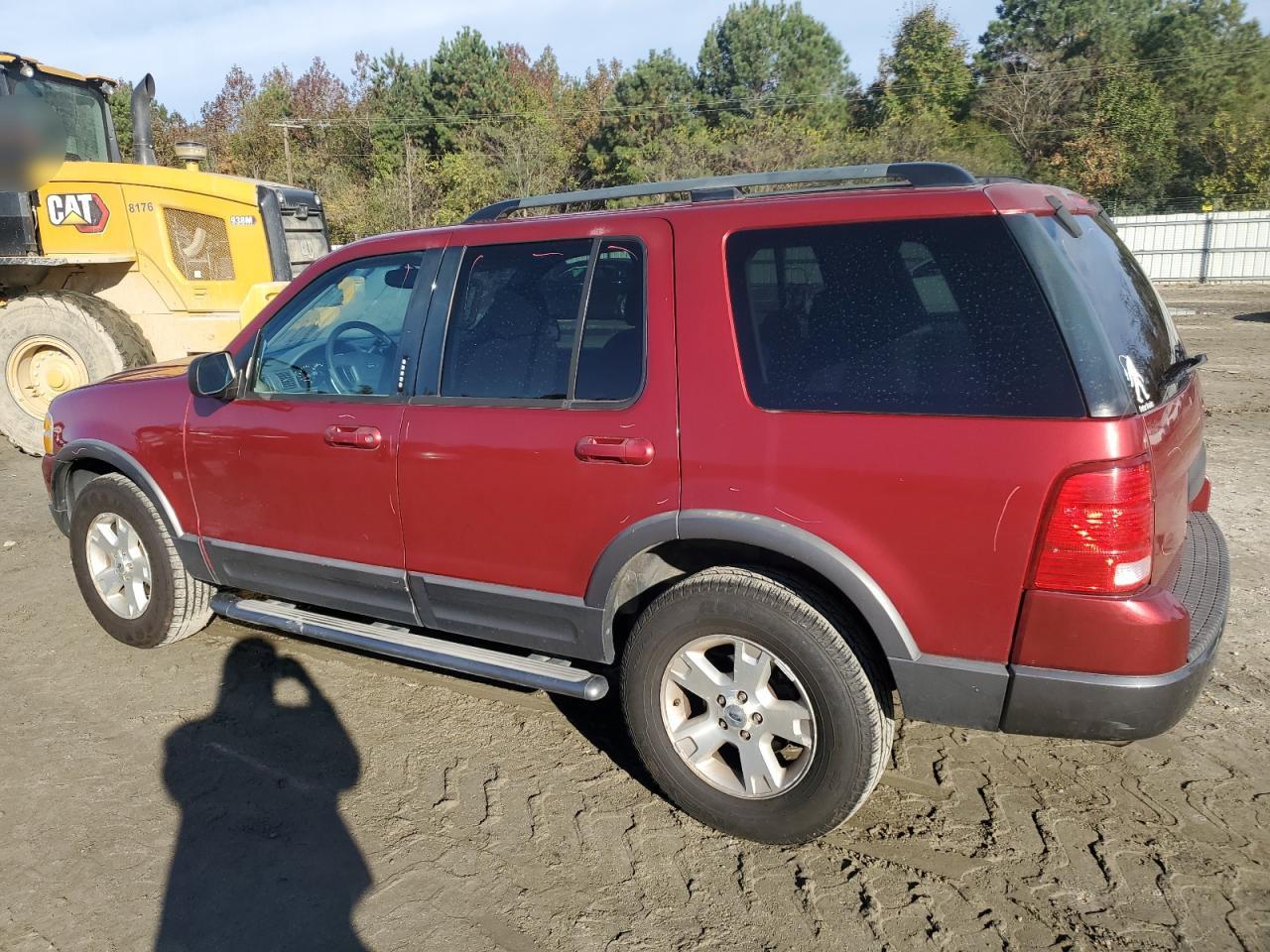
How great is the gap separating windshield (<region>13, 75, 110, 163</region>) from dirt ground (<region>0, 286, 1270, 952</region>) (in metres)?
6.48

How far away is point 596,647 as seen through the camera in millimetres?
3355

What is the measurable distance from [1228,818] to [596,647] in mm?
2127

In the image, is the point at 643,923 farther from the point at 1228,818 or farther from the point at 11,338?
the point at 11,338

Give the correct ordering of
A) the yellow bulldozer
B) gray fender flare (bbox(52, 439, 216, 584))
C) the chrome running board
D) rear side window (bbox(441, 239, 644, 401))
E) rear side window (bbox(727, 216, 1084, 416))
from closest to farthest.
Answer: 1. rear side window (bbox(727, 216, 1084, 416))
2. rear side window (bbox(441, 239, 644, 401))
3. the chrome running board
4. gray fender flare (bbox(52, 439, 216, 584))
5. the yellow bulldozer

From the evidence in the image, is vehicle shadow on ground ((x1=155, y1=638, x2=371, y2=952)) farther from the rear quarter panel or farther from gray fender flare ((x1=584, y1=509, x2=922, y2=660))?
the rear quarter panel

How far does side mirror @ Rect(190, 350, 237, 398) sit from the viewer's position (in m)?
4.04

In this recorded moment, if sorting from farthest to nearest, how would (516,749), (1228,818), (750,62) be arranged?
(750,62), (516,749), (1228,818)

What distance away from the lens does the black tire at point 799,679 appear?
2.84 m

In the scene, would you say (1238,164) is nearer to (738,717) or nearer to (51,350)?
(51,350)

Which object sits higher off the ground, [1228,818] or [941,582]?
[941,582]

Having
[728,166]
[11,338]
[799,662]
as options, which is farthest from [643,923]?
[728,166]

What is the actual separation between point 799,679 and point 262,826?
1.88m

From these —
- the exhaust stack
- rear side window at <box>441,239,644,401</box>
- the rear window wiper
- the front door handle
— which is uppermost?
the exhaust stack

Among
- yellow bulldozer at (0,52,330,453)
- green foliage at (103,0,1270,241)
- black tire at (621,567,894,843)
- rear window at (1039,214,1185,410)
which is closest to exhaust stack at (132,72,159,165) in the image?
yellow bulldozer at (0,52,330,453)
